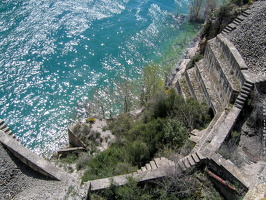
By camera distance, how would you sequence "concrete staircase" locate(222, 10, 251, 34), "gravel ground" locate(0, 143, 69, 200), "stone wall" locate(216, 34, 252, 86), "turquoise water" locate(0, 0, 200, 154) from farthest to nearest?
"turquoise water" locate(0, 0, 200, 154)
"concrete staircase" locate(222, 10, 251, 34)
"stone wall" locate(216, 34, 252, 86)
"gravel ground" locate(0, 143, 69, 200)

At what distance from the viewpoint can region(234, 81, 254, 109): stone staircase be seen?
57.8ft

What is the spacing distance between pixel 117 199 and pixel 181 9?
151ft

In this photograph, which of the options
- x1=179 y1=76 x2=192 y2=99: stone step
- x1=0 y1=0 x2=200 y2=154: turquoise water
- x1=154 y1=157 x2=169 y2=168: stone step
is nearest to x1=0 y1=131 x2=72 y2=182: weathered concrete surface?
x1=154 y1=157 x2=169 y2=168: stone step

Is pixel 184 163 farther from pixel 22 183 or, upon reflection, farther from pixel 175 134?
pixel 22 183

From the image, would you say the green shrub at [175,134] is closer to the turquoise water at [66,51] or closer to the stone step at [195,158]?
the stone step at [195,158]

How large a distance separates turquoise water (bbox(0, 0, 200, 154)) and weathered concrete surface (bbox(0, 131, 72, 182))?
524 inches

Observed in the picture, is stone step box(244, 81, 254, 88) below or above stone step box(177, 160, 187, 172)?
above

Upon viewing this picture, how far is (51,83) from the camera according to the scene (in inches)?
1401

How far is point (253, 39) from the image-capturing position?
67.2 feet

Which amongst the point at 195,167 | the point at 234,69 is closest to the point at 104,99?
the point at 234,69

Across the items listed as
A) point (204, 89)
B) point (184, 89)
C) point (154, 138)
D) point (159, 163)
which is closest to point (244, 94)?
point (204, 89)

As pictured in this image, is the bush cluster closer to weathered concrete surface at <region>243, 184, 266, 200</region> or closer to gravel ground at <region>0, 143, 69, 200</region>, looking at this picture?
gravel ground at <region>0, 143, 69, 200</region>

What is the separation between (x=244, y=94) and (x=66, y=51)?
2883 centimetres

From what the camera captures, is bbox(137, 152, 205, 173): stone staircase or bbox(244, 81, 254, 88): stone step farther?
bbox(244, 81, 254, 88): stone step
